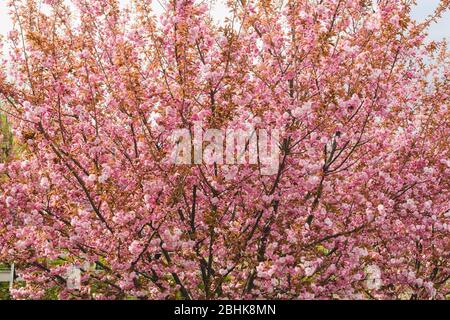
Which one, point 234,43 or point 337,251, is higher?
point 234,43

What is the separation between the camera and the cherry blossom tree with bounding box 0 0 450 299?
20.7 feet

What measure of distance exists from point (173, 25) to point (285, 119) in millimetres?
1682

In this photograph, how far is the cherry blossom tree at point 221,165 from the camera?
20.7 feet

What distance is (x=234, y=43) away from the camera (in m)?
6.31

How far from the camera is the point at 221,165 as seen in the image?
654 centimetres

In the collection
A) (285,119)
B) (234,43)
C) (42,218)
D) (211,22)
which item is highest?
(211,22)

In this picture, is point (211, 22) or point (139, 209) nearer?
point (139, 209)

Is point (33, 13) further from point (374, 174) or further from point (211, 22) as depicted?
point (374, 174)
